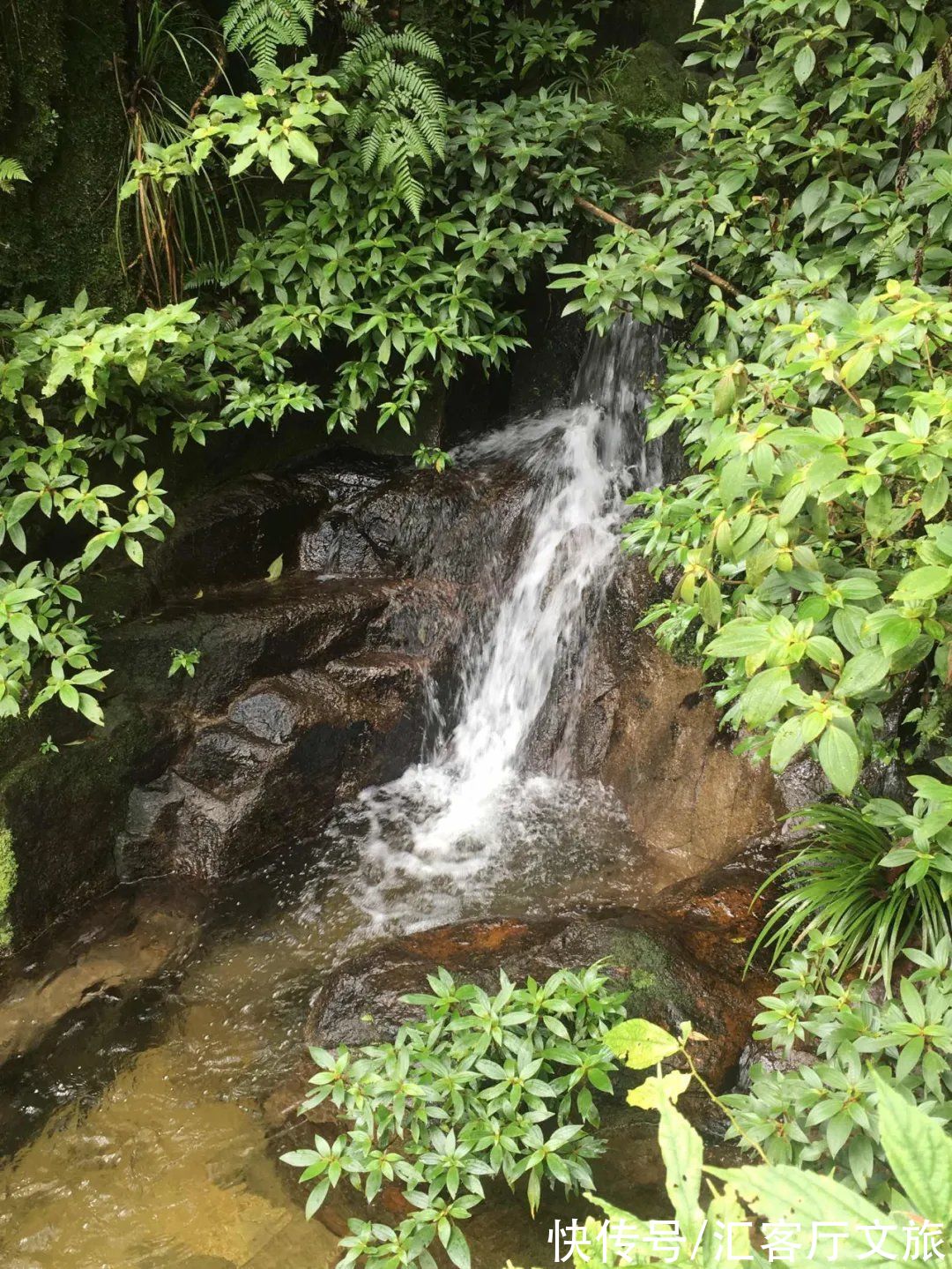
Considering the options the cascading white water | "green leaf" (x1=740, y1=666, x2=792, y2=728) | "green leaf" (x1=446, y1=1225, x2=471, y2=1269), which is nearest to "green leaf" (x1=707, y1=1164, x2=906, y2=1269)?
"green leaf" (x1=740, y1=666, x2=792, y2=728)

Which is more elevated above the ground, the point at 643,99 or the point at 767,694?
the point at 643,99

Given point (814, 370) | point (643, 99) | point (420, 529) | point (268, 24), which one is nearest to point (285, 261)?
point (268, 24)

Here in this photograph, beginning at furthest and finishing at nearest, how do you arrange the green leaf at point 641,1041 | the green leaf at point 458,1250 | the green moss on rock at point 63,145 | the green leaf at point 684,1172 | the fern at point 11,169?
the green moss on rock at point 63,145, the fern at point 11,169, the green leaf at point 458,1250, the green leaf at point 641,1041, the green leaf at point 684,1172

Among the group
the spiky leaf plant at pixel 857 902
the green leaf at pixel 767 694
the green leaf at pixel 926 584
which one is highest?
the green leaf at pixel 926 584

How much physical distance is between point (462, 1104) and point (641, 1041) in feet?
3.96

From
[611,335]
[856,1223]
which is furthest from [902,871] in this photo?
[611,335]

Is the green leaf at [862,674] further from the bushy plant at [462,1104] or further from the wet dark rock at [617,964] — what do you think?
the wet dark rock at [617,964]

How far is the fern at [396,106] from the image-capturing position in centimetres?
454

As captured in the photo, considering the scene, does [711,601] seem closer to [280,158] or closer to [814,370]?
[814,370]

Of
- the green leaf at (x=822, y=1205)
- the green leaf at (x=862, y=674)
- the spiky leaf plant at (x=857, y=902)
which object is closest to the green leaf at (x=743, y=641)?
the green leaf at (x=862, y=674)

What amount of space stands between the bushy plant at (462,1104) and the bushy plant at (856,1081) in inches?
20.6

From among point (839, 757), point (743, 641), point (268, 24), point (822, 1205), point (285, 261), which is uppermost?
point (268, 24)

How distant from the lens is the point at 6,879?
4258 mm

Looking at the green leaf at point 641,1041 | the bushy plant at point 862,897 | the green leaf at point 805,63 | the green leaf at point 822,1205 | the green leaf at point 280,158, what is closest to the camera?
the green leaf at point 822,1205
